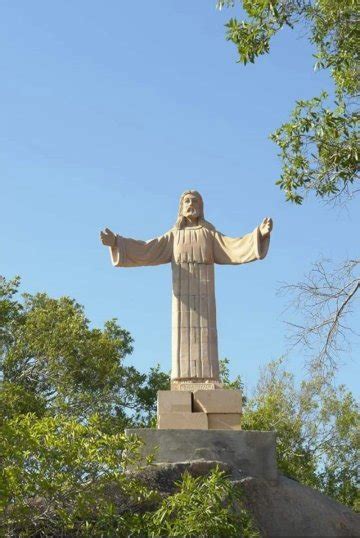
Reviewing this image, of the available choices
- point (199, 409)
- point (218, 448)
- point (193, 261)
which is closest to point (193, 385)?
point (199, 409)

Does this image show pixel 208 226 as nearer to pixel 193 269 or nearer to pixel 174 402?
pixel 193 269

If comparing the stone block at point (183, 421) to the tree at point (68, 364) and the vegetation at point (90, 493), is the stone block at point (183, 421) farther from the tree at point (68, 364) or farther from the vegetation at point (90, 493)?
the tree at point (68, 364)

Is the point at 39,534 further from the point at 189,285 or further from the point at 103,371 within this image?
the point at 103,371

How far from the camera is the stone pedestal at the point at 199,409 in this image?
39.5ft

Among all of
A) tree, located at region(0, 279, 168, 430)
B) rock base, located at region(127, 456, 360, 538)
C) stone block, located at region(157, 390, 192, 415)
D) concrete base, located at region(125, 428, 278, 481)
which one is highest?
tree, located at region(0, 279, 168, 430)

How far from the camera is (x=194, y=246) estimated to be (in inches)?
523

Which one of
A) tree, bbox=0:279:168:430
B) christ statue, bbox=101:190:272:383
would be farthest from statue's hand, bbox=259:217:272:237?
tree, bbox=0:279:168:430

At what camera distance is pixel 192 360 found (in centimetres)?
1270

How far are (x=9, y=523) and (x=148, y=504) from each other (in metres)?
1.66

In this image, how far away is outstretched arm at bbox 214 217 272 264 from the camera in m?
13.0

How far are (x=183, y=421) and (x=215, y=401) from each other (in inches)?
20.3

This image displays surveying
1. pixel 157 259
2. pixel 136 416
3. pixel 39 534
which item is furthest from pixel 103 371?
pixel 39 534

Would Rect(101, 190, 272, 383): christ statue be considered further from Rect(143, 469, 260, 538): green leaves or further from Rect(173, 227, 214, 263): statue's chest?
Rect(143, 469, 260, 538): green leaves

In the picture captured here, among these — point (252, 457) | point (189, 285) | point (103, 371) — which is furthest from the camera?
point (103, 371)
